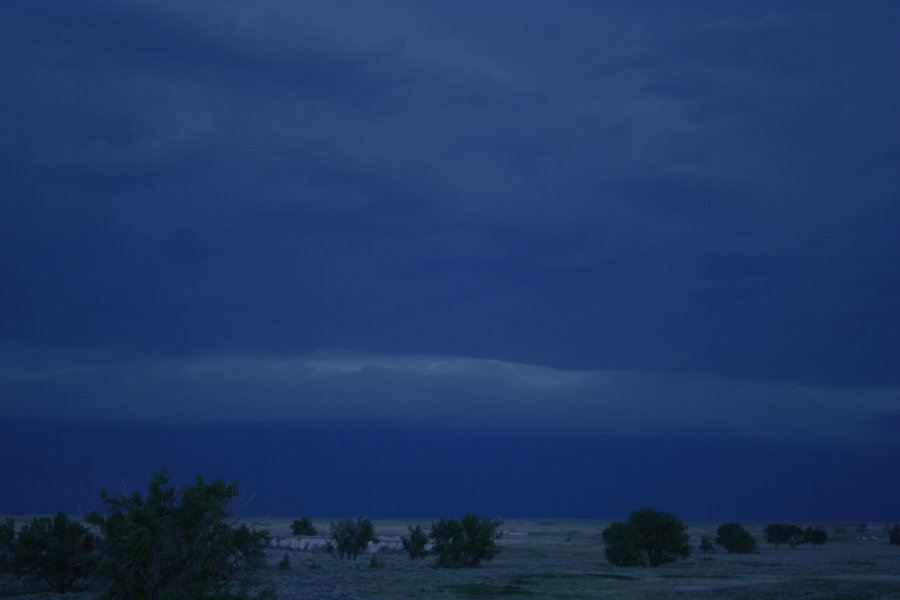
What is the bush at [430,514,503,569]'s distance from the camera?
5631 cm

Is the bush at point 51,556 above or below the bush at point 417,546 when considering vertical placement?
above

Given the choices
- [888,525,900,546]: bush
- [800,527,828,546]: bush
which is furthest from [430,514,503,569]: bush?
[888,525,900,546]: bush

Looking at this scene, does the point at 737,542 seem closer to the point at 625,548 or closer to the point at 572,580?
the point at 625,548

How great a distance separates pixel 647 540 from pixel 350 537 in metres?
22.5

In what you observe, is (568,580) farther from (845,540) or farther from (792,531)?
(845,540)

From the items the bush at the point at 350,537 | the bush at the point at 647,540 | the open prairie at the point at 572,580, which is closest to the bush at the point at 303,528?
the bush at the point at 350,537

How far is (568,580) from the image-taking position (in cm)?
4494

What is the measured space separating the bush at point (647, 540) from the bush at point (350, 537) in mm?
18941

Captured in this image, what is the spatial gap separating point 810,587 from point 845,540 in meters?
93.1

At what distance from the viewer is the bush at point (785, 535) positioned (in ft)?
340

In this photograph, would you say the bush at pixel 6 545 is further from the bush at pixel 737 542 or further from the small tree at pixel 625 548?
the bush at pixel 737 542

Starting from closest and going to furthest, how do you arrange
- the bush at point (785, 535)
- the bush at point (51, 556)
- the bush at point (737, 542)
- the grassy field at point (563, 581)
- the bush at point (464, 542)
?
the grassy field at point (563, 581)
the bush at point (51, 556)
the bush at point (464, 542)
the bush at point (737, 542)
the bush at point (785, 535)

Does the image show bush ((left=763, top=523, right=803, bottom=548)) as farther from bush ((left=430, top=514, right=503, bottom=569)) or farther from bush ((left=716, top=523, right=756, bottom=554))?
bush ((left=430, top=514, right=503, bottom=569))

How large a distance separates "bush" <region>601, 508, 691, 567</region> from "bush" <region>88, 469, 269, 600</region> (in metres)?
42.6
